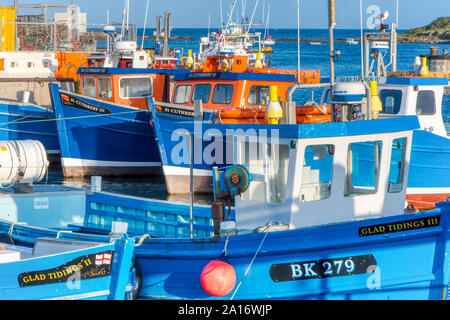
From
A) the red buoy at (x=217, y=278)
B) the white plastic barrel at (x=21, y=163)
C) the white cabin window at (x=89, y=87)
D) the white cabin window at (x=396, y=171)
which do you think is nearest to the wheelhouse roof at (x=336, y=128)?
the white cabin window at (x=396, y=171)

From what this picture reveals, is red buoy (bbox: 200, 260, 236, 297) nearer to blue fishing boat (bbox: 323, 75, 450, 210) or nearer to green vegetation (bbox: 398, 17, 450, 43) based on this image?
blue fishing boat (bbox: 323, 75, 450, 210)

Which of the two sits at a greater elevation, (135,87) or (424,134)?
(135,87)

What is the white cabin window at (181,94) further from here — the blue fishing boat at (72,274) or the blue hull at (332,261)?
the blue fishing boat at (72,274)

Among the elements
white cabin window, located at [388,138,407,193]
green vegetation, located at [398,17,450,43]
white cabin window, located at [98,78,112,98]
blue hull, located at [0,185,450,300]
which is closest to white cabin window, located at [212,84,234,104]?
white cabin window, located at [98,78,112,98]

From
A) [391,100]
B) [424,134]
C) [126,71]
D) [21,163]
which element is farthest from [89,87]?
[424,134]

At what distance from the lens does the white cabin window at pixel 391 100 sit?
14.6 meters

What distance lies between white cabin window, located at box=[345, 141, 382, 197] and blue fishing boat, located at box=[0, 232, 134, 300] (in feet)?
8.12

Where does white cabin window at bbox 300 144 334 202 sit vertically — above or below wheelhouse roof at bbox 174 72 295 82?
below

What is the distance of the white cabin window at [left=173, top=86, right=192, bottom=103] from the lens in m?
17.6

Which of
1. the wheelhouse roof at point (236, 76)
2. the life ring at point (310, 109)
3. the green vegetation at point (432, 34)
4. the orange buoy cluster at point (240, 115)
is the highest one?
the green vegetation at point (432, 34)

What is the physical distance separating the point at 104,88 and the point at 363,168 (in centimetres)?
1223

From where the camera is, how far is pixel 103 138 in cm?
1884

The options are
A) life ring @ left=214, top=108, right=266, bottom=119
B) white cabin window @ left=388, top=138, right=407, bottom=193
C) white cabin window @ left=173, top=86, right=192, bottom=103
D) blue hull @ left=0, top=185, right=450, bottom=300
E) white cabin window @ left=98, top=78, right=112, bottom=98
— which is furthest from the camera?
white cabin window @ left=98, top=78, right=112, bottom=98

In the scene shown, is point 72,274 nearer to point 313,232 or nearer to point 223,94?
point 313,232
